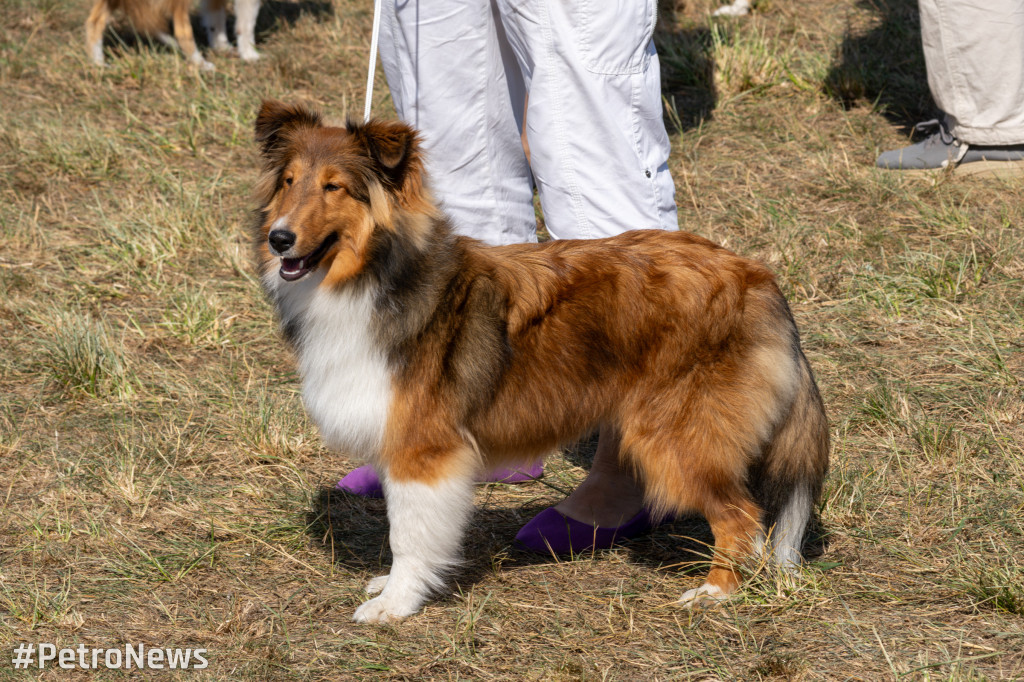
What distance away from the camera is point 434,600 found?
3.24m

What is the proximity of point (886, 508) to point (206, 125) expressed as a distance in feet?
18.2

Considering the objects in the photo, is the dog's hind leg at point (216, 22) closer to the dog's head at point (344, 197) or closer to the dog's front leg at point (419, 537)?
the dog's head at point (344, 197)

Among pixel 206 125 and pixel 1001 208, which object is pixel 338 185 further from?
pixel 206 125

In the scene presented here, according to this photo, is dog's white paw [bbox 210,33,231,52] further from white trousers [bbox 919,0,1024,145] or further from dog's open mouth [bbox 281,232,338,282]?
dog's open mouth [bbox 281,232,338,282]

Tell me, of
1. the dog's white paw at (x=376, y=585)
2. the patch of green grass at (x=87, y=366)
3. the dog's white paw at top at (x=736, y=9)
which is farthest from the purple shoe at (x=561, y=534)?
the dog's white paw at top at (x=736, y=9)

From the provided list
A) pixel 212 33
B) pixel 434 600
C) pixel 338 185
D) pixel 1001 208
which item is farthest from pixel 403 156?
pixel 212 33

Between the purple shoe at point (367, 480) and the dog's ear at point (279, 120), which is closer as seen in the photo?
the dog's ear at point (279, 120)

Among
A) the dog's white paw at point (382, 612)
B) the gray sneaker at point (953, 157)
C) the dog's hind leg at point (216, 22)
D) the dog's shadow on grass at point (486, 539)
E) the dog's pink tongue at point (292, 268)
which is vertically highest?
the dog's hind leg at point (216, 22)

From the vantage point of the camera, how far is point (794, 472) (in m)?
3.06

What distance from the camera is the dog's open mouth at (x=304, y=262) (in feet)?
9.36

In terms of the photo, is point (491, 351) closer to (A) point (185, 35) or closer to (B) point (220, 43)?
(A) point (185, 35)

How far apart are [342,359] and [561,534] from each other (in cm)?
112

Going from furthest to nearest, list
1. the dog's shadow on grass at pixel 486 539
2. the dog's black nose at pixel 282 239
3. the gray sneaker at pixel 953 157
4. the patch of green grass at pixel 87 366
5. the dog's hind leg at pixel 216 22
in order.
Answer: the dog's hind leg at pixel 216 22, the gray sneaker at pixel 953 157, the patch of green grass at pixel 87 366, the dog's shadow on grass at pixel 486 539, the dog's black nose at pixel 282 239

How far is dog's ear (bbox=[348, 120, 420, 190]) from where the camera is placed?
9.41 ft
